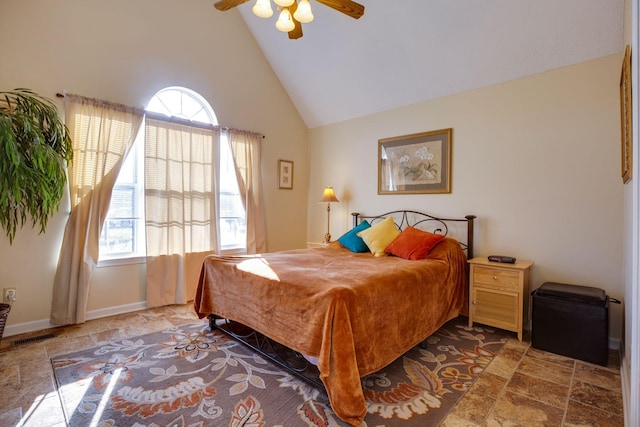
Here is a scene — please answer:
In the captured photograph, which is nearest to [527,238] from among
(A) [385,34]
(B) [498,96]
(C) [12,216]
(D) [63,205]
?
(B) [498,96]

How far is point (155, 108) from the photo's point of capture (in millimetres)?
3715

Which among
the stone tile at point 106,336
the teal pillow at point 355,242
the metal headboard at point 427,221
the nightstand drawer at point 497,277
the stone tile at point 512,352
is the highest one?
the metal headboard at point 427,221

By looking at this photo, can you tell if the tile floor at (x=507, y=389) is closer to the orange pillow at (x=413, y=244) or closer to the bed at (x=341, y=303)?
the bed at (x=341, y=303)

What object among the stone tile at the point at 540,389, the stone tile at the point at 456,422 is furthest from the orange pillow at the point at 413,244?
the stone tile at the point at 456,422

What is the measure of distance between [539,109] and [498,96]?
0.43m

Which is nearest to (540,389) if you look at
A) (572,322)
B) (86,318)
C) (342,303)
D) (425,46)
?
(572,322)

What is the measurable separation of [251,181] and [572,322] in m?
3.92

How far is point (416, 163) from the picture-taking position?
3.94 metres

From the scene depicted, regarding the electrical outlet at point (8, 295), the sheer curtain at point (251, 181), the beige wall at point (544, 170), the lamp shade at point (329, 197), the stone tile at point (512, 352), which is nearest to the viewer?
the stone tile at point (512, 352)

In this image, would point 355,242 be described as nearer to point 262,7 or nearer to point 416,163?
point 416,163

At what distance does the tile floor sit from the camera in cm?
173

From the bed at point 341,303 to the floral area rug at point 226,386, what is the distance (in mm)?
170

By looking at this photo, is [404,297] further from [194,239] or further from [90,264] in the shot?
[90,264]

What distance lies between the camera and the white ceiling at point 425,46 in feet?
8.68
